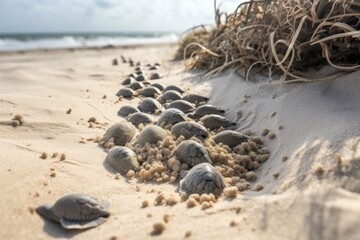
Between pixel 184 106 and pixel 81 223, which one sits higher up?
pixel 184 106

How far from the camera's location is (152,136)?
2717 mm

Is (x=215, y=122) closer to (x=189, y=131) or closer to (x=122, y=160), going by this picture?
(x=189, y=131)

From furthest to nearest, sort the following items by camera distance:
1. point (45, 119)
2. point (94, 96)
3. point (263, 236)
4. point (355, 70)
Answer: point (94, 96)
point (45, 119)
point (355, 70)
point (263, 236)

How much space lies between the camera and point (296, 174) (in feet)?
6.30

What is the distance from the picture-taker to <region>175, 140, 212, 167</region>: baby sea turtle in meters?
2.43

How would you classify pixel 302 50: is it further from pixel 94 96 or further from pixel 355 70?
pixel 94 96

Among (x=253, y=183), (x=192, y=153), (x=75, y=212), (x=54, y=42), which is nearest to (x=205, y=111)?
(x=192, y=153)

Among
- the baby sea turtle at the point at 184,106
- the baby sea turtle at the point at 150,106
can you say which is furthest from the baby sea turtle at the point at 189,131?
the baby sea turtle at the point at 150,106

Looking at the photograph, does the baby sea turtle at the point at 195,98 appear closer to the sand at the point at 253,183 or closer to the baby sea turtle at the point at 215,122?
the sand at the point at 253,183

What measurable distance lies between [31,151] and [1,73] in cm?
394

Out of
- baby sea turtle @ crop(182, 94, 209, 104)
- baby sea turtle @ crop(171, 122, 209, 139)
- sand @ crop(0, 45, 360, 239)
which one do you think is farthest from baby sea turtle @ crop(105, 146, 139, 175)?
baby sea turtle @ crop(182, 94, 209, 104)

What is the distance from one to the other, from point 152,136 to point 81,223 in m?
1.02

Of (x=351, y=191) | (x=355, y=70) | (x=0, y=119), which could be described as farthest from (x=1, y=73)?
(x=351, y=191)

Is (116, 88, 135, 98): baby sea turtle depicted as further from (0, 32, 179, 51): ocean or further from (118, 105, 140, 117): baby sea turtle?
(0, 32, 179, 51): ocean
